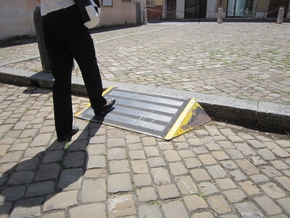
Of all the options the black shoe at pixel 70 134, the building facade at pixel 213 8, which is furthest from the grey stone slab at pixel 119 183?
the building facade at pixel 213 8

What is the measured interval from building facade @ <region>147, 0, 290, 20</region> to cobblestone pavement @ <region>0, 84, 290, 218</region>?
25.4 m

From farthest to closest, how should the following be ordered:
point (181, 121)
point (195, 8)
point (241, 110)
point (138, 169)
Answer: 1. point (195, 8)
2. point (241, 110)
3. point (181, 121)
4. point (138, 169)

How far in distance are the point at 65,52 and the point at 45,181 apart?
1249 mm

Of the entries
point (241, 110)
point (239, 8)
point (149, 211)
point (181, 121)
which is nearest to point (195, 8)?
point (239, 8)

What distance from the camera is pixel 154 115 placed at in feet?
10.2

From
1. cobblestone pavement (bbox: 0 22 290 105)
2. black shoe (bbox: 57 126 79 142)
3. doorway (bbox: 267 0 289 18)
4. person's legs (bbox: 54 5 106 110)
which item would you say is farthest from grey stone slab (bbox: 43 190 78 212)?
doorway (bbox: 267 0 289 18)

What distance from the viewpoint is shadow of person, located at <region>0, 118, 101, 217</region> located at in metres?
1.85

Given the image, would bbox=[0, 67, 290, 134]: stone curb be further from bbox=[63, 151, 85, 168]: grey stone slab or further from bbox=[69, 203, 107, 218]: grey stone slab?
bbox=[69, 203, 107, 218]: grey stone slab

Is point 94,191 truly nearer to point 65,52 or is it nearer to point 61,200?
point 61,200

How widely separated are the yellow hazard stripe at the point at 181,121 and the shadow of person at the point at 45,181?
93cm

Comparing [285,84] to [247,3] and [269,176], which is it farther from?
[247,3]

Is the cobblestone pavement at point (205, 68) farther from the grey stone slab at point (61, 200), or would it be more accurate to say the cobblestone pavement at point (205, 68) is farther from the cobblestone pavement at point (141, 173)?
the grey stone slab at point (61, 200)

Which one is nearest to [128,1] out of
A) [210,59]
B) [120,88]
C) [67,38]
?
[210,59]

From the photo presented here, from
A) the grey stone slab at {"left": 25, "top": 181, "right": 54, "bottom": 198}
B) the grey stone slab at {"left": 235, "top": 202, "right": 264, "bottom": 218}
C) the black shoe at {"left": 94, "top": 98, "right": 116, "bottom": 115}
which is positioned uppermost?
the black shoe at {"left": 94, "top": 98, "right": 116, "bottom": 115}
